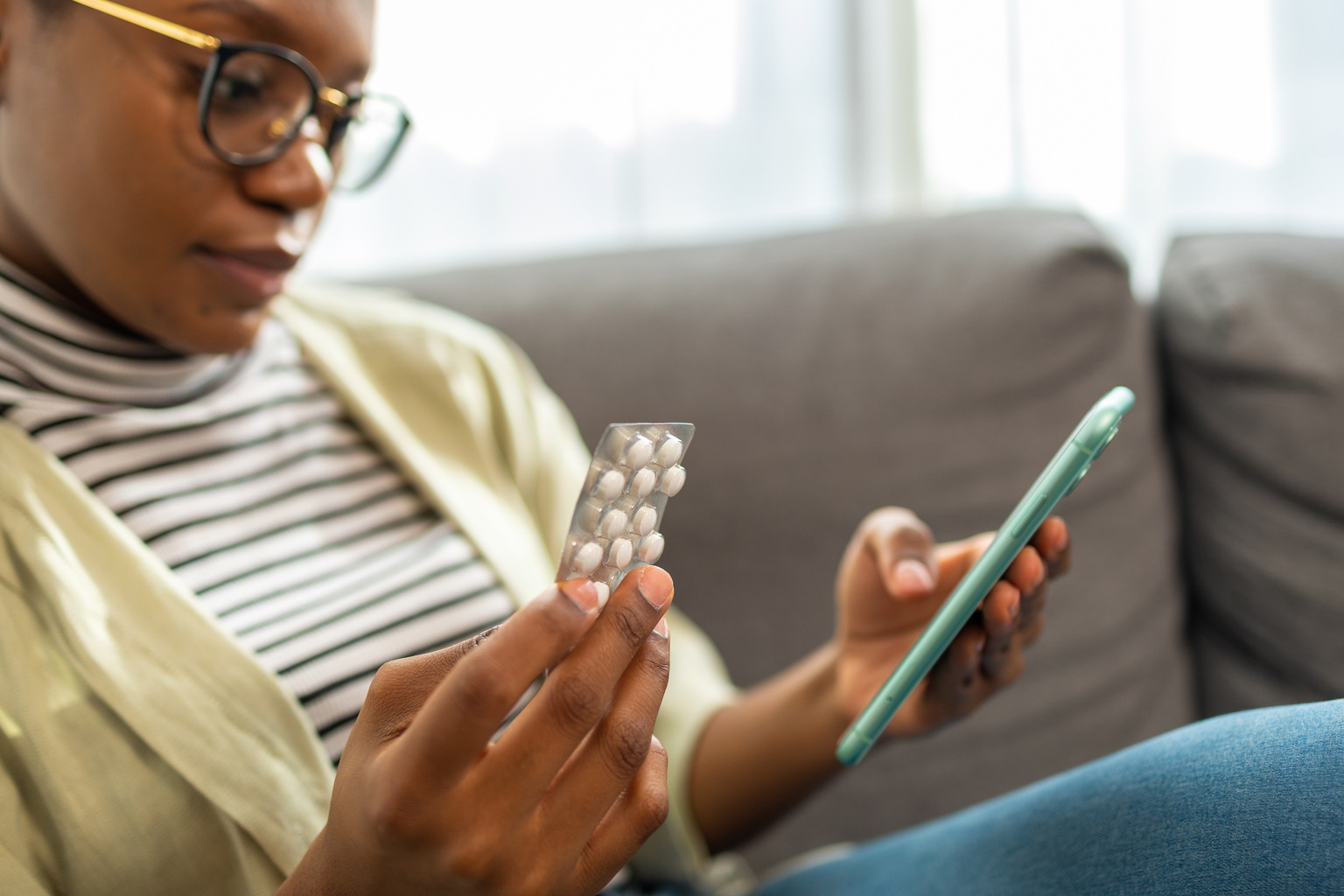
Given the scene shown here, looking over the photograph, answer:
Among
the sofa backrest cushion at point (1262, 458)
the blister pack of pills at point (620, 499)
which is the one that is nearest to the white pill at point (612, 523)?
the blister pack of pills at point (620, 499)

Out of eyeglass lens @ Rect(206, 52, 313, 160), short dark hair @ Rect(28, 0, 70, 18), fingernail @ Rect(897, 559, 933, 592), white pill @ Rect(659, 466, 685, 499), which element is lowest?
fingernail @ Rect(897, 559, 933, 592)

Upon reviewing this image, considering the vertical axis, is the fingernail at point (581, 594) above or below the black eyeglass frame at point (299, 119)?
below

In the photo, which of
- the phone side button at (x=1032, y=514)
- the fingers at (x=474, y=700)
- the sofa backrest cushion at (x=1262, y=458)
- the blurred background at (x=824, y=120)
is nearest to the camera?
the fingers at (x=474, y=700)

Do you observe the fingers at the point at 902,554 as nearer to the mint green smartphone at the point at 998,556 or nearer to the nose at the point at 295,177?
the mint green smartphone at the point at 998,556

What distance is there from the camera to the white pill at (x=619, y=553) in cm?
44

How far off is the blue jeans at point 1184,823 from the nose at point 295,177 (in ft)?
1.92

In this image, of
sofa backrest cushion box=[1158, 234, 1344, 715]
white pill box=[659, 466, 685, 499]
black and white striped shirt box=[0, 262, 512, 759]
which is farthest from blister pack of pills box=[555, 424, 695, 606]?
sofa backrest cushion box=[1158, 234, 1344, 715]

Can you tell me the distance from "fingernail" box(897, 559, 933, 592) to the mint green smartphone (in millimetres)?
87

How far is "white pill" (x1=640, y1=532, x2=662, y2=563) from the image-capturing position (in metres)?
0.45

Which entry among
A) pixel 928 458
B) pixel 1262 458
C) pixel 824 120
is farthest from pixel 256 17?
pixel 824 120

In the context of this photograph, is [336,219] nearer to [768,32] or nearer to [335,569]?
[768,32]

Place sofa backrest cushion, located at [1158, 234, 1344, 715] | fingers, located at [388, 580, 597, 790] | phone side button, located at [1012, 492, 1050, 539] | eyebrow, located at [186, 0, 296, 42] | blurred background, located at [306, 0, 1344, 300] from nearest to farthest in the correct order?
fingers, located at [388, 580, 597, 790] → phone side button, located at [1012, 492, 1050, 539] → eyebrow, located at [186, 0, 296, 42] → sofa backrest cushion, located at [1158, 234, 1344, 715] → blurred background, located at [306, 0, 1344, 300]

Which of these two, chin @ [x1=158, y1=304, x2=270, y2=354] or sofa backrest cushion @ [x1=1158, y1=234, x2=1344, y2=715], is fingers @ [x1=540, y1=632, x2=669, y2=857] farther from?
sofa backrest cushion @ [x1=1158, y1=234, x2=1344, y2=715]

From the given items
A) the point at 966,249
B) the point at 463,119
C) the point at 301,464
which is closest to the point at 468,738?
the point at 301,464
